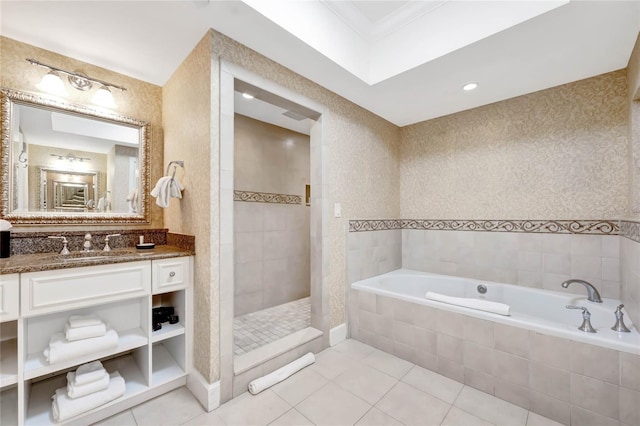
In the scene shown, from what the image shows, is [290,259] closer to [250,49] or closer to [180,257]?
[180,257]

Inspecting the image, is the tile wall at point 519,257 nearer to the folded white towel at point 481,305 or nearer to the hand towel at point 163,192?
the folded white towel at point 481,305

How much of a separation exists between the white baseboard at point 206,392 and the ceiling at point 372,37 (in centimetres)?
219

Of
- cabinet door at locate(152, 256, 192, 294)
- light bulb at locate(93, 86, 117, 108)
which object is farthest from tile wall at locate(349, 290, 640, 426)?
light bulb at locate(93, 86, 117, 108)

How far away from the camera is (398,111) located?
2834 mm

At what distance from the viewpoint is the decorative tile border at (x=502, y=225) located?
6.94 ft

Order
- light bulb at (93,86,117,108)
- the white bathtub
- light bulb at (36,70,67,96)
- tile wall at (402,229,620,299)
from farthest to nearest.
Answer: tile wall at (402,229,620,299), light bulb at (93,86,117,108), light bulb at (36,70,67,96), the white bathtub

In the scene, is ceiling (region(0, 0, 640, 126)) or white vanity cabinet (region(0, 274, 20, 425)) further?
ceiling (region(0, 0, 640, 126))

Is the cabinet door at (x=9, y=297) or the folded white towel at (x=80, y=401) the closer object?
the cabinet door at (x=9, y=297)

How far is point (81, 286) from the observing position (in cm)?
143

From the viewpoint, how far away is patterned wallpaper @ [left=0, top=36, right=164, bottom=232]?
169 centimetres

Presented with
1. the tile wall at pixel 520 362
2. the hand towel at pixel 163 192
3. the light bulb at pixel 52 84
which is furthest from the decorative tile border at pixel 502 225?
the light bulb at pixel 52 84

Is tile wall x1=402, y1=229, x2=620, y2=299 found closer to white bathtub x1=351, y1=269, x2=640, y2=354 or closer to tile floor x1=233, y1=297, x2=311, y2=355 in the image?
white bathtub x1=351, y1=269, x2=640, y2=354

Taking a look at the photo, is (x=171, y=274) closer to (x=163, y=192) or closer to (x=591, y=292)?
(x=163, y=192)

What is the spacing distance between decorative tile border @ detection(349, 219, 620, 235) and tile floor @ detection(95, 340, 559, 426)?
1.28 metres
